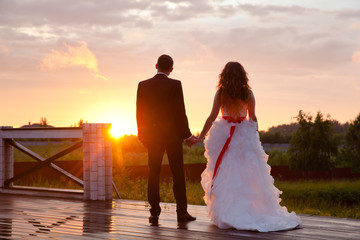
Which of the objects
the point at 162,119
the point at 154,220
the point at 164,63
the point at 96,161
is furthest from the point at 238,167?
the point at 96,161

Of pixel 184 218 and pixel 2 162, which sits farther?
pixel 2 162

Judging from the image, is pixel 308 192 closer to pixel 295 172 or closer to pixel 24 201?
pixel 295 172

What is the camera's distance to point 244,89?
5973mm

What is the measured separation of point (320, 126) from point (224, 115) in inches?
1165

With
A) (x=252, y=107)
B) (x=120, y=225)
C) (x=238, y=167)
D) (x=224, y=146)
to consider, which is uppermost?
(x=252, y=107)

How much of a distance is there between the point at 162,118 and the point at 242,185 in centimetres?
126

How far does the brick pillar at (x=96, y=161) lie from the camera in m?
9.49

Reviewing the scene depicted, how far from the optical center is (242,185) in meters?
5.95

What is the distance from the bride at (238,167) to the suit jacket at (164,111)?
0.34 meters

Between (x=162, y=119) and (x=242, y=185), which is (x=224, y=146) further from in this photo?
(x=162, y=119)

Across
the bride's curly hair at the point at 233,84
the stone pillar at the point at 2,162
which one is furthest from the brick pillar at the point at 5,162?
the bride's curly hair at the point at 233,84

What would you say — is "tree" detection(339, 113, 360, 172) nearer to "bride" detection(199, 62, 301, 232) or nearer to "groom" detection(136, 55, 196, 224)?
"bride" detection(199, 62, 301, 232)

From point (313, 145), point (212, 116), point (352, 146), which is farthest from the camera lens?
point (352, 146)

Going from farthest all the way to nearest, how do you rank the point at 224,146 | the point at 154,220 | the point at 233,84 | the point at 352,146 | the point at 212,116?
the point at 352,146 < the point at 154,220 < the point at 212,116 < the point at 224,146 < the point at 233,84
